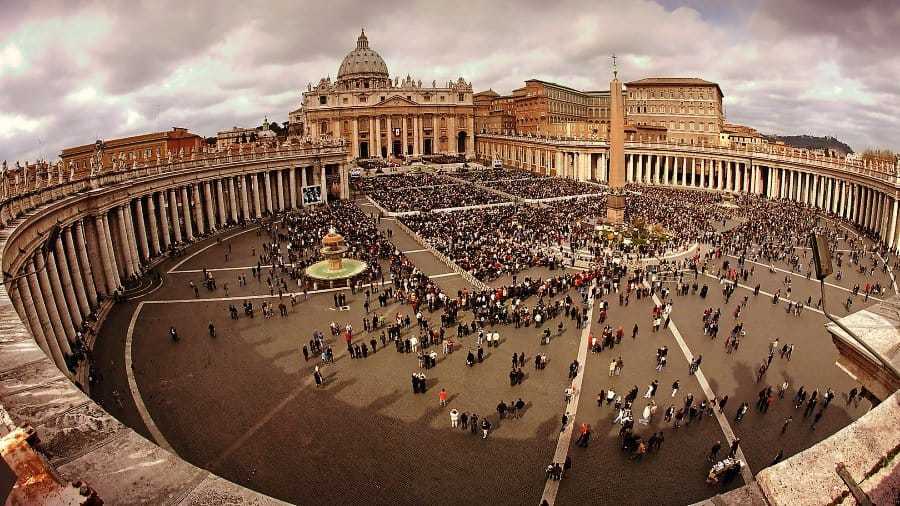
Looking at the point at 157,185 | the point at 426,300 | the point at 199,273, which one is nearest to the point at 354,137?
the point at 157,185

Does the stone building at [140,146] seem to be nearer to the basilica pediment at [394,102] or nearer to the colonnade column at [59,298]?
the basilica pediment at [394,102]

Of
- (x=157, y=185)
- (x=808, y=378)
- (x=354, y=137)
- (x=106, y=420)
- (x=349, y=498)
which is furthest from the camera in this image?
(x=354, y=137)

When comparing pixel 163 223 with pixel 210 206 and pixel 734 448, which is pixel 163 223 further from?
pixel 734 448

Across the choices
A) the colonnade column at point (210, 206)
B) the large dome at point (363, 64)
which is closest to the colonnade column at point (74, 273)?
the colonnade column at point (210, 206)

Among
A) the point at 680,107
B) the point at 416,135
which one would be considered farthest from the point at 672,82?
the point at 416,135

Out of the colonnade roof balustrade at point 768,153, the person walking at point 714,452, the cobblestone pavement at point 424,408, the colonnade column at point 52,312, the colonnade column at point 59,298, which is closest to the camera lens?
the cobblestone pavement at point 424,408

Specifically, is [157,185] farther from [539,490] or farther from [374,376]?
[539,490]

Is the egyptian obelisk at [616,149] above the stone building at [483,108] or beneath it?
beneath
